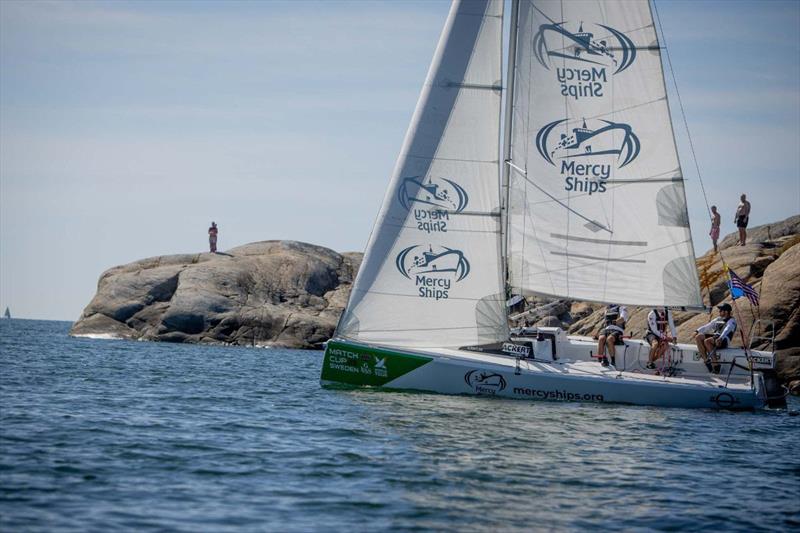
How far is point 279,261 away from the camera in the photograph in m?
57.7

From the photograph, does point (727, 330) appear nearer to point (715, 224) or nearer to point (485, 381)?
point (485, 381)

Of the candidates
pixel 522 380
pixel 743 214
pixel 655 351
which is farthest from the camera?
pixel 743 214

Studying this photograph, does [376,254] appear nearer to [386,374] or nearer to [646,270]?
[386,374]

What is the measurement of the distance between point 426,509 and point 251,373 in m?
19.7

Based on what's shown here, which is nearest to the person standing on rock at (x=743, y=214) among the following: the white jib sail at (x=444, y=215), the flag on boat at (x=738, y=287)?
the flag on boat at (x=738, y=287)

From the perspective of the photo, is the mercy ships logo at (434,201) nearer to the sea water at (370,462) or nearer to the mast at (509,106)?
the mast at (509,106)

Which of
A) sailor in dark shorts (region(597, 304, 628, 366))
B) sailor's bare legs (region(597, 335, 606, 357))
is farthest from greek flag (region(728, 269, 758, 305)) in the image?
sailor's bare legs (region(597, 335, 606, 357))

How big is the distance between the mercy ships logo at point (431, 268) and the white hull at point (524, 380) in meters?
1.51

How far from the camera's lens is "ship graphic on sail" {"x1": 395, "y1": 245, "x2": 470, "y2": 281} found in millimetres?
23891

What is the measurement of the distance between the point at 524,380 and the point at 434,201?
4856mm

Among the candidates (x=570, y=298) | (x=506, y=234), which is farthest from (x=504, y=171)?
(x=570, y=298)

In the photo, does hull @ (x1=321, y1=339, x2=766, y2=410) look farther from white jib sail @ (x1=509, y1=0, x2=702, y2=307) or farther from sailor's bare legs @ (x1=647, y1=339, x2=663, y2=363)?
white jib sail @ (x1=509, y1=0, x2=702, y2=307)

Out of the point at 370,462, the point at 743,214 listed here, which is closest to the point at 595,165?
the point at 370,462

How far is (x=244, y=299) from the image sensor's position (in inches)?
2089
